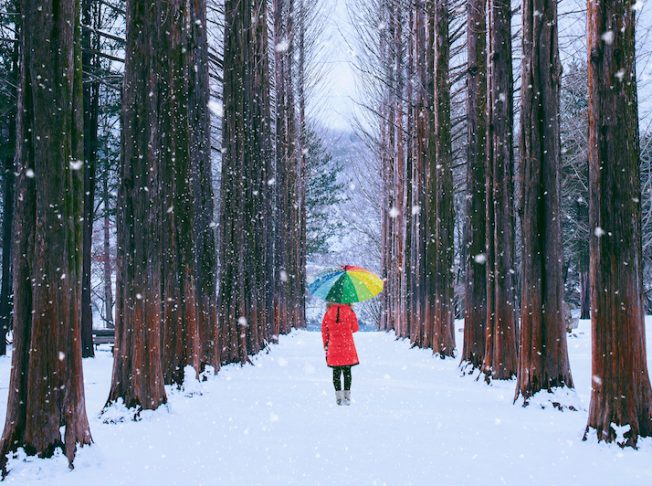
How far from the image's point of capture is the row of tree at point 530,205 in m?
6.60

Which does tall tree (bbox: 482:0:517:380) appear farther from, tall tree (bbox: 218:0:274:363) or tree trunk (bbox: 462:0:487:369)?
tall tree (bbox: 218:0:274:363)

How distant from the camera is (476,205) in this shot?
1363cm

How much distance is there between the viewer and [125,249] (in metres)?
8.53

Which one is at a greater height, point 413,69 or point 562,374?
point 413,69

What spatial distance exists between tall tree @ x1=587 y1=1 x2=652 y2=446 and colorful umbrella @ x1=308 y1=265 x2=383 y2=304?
378 centimetres

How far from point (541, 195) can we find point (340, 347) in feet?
10.7

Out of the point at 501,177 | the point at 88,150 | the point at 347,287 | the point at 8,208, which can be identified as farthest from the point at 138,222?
the point at 8,208

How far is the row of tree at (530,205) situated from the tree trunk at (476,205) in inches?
0.8

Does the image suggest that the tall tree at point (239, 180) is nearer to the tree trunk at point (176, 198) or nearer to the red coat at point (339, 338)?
the tree trunk at point (176, 198)

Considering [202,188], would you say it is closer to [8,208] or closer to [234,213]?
[234,213]

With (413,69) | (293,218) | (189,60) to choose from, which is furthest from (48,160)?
(293,218)

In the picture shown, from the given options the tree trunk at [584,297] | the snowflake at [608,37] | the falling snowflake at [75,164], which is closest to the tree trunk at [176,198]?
the falling snowflake at [75,164]

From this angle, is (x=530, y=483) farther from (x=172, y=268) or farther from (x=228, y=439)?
(x=172, y=268)

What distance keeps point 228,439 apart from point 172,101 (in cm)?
453
